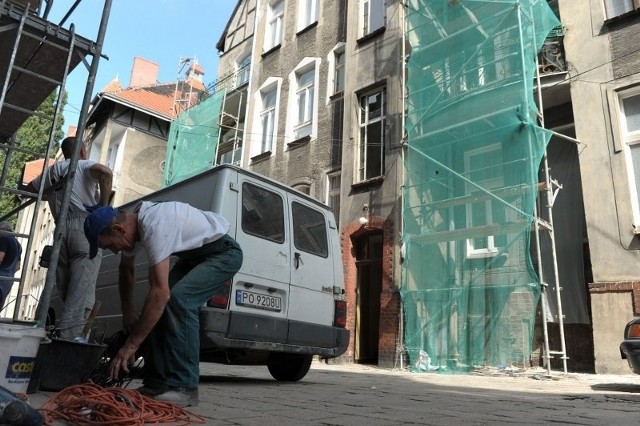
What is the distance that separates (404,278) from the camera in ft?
38.0

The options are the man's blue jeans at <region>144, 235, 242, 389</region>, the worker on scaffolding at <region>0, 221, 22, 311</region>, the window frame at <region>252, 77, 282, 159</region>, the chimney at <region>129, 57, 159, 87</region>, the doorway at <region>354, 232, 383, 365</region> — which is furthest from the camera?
the chimney at <region>129, 57, 159, 87</region>

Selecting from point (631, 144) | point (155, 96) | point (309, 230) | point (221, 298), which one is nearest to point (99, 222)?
point (221, 298)

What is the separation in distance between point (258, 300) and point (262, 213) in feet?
3.11

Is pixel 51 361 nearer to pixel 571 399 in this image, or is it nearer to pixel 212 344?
pixel 212 344

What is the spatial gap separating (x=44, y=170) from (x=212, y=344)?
2017 mm

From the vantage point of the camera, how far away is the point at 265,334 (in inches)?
202

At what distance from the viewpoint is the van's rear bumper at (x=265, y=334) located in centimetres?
472

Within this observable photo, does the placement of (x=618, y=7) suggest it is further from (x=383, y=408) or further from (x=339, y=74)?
(x=383, y=408)

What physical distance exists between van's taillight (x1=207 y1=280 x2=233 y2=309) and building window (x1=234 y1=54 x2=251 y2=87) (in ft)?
56.2

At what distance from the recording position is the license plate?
5.05 m

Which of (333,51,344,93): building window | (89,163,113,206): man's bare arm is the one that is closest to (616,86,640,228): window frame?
(333,51,344,93): building window

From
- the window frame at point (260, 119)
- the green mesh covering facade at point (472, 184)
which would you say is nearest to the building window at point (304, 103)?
the window frame at point (260, 119)

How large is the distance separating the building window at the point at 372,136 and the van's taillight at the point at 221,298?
9008 mm

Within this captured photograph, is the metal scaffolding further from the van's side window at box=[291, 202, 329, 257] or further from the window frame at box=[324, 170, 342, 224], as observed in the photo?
the window frame at box=[324, 170, 342, 224]
